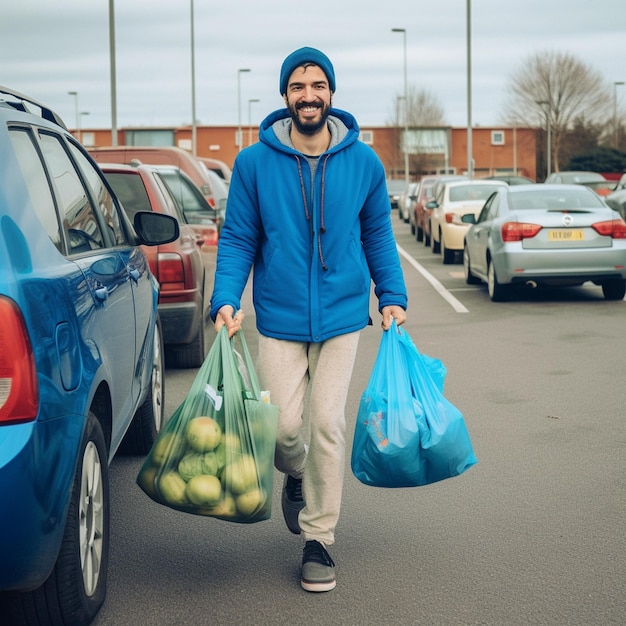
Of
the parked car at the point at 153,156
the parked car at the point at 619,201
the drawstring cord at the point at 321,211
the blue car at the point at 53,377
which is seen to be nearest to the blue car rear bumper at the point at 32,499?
the blue car at the point at 53,377

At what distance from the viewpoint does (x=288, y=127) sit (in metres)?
4.21

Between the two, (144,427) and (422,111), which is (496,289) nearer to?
(144,427)

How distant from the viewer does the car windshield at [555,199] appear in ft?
43.8

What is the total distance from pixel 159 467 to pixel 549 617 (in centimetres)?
141

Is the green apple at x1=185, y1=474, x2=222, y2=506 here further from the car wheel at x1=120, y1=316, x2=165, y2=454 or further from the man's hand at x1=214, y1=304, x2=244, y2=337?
the car wheel at x1=120, y1=316, x2=165, y2=454

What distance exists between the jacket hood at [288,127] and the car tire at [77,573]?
3.99 ft

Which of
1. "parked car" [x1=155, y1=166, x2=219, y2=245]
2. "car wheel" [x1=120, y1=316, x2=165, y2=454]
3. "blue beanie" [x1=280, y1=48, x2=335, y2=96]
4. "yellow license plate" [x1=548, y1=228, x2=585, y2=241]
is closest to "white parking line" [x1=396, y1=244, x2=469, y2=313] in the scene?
"yellow license plate" [x1=548, y1=228, x2=585, y2=241]

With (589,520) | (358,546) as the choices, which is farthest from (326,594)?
(589,520)

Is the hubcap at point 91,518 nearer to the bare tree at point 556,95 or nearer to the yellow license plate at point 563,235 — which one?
the yellow license plate at point 563,235

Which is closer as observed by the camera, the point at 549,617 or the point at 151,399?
the point at 549,617

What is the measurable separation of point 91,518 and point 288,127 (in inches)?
63.6

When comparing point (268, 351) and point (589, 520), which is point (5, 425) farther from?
point (589, 520)

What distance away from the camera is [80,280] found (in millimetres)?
3645

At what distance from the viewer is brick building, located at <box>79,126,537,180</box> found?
80438 millimetres
